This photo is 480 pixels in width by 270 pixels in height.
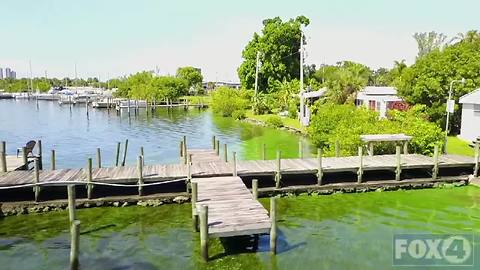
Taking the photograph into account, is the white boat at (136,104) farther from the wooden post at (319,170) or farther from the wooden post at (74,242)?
the wooden post at (74,242)

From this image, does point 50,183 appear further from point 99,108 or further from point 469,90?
point 99,108

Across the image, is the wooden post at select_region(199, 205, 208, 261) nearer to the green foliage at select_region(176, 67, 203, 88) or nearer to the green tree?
Answer: the green tree

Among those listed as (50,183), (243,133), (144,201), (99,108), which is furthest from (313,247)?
(99,108)

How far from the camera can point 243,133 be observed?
4841 cm

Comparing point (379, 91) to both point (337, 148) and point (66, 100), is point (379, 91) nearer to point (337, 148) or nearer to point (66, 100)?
point (337, 148)

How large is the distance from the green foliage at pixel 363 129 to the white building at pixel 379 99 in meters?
12.2

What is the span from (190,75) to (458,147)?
343 ft

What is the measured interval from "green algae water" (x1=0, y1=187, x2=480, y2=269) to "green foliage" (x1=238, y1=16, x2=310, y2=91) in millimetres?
53949

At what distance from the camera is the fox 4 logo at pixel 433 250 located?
14992mm

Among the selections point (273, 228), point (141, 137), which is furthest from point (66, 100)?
point (273, 228)

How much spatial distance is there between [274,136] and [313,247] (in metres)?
29.4

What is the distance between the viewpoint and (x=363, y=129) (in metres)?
27.9

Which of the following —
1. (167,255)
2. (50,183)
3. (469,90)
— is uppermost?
(469,90)

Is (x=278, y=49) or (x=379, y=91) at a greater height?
(x=278, y=49)
